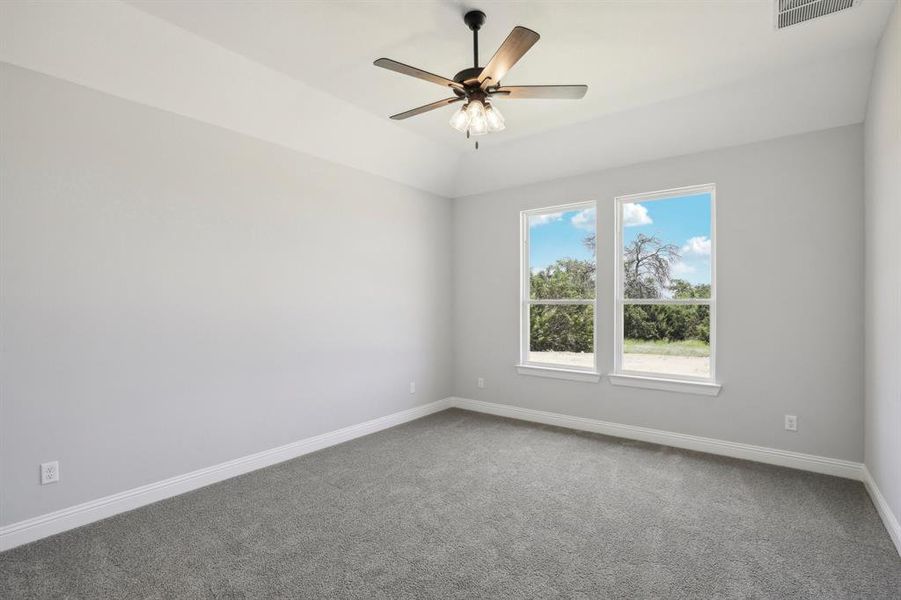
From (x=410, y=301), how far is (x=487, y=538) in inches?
112

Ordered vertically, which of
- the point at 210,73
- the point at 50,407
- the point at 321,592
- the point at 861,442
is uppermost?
the point at 210,73

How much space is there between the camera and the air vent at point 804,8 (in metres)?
2.34

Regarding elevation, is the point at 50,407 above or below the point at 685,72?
below

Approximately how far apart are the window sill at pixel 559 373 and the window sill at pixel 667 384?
0.17 meters

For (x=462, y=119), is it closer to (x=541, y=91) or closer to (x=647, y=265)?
(x=541, y=91)

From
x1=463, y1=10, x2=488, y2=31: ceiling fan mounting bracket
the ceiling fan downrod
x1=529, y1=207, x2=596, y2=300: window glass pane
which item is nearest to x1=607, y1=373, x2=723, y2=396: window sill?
x1=529, y1=207, x2=596, y2=300: window glass pane

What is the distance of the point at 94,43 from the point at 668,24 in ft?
10.5

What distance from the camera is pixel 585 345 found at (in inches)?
181

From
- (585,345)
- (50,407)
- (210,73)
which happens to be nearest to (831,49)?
(585,345)

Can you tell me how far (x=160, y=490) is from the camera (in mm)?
2955

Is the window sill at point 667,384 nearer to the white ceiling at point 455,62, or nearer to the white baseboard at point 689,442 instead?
the white baseboard at point 689,442

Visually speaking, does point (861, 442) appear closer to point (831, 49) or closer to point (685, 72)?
point (831, 49)

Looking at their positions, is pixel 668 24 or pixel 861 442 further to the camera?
pixel 861 442

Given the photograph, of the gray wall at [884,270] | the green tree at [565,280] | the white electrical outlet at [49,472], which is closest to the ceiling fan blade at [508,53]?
the gray wall at [884,270]
